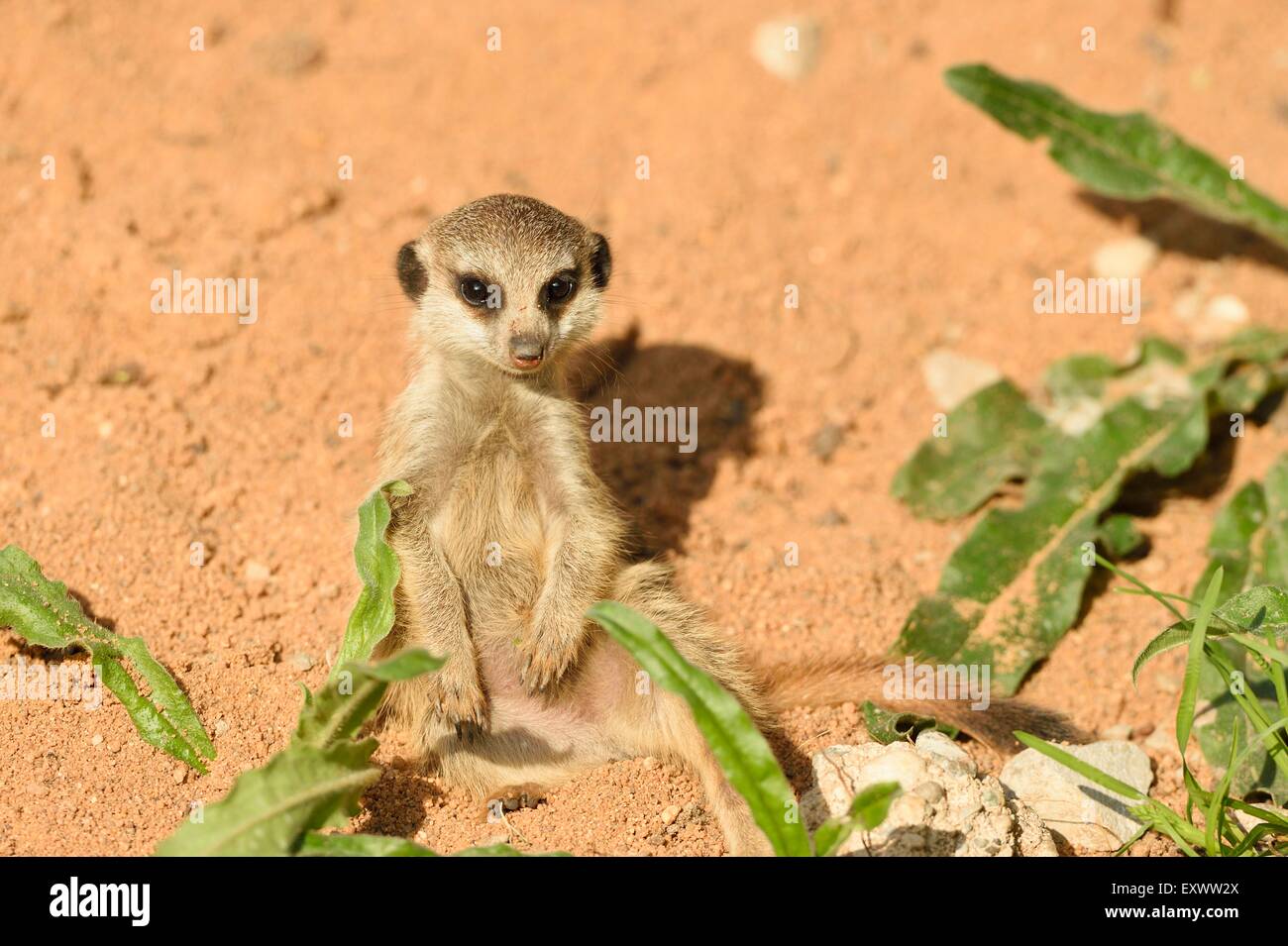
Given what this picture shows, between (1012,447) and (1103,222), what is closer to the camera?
(1012,447)

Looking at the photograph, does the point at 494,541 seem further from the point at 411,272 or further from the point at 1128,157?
the point at 1128,157

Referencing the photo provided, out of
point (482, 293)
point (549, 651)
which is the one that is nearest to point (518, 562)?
point (549, 651)

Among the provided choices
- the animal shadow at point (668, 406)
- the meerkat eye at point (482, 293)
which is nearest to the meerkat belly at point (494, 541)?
the meerkat eye at point (482, 293)

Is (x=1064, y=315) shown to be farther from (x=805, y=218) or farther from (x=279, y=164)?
(x=279, y=164)

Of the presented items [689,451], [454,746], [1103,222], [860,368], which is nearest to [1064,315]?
[1103,222]

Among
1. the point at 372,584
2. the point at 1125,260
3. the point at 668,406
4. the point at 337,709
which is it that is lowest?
the point at 337,709
